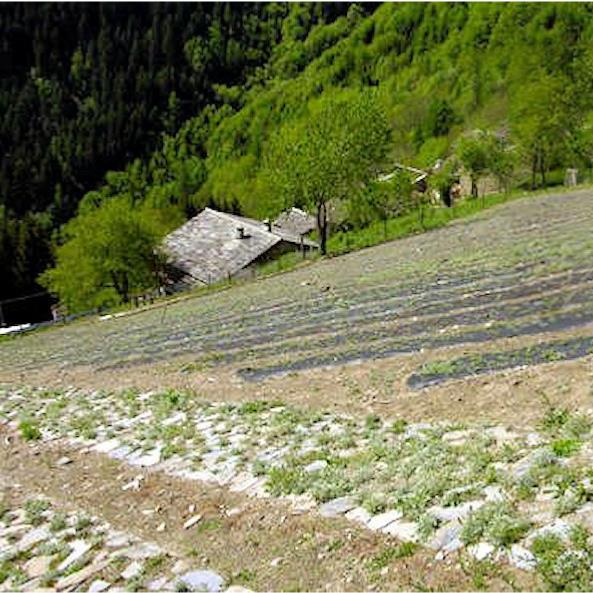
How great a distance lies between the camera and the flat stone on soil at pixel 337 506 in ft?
23.0

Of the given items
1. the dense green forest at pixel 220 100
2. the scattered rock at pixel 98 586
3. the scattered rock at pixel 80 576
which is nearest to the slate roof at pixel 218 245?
the dense green forest at pixel 220 100

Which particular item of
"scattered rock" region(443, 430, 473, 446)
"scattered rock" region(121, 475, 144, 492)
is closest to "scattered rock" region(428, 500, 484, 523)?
"scattered rock" region(443, 430, 473, 446)

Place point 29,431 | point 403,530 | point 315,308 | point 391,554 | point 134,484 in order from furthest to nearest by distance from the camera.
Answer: point 315,308
point 29,431
point 134,484
point 403,530
point 391,554

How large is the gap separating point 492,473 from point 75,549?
14.8ft

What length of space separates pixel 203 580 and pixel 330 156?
39916mm

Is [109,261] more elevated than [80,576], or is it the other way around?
[109,261]

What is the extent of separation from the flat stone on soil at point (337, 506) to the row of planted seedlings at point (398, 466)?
0.01 metres

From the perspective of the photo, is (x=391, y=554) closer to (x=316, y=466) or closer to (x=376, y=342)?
(x=316, y=466)

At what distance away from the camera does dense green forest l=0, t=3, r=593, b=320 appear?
347 feet

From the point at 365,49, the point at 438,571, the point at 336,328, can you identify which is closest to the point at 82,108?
the point at 365,49

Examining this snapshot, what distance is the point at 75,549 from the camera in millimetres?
7641

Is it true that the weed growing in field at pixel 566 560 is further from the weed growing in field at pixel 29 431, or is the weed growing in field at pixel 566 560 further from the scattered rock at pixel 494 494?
the weed growing in field at pixel 29 431

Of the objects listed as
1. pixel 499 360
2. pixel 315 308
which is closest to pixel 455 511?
pixel 499 360

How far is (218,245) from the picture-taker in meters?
66.1
